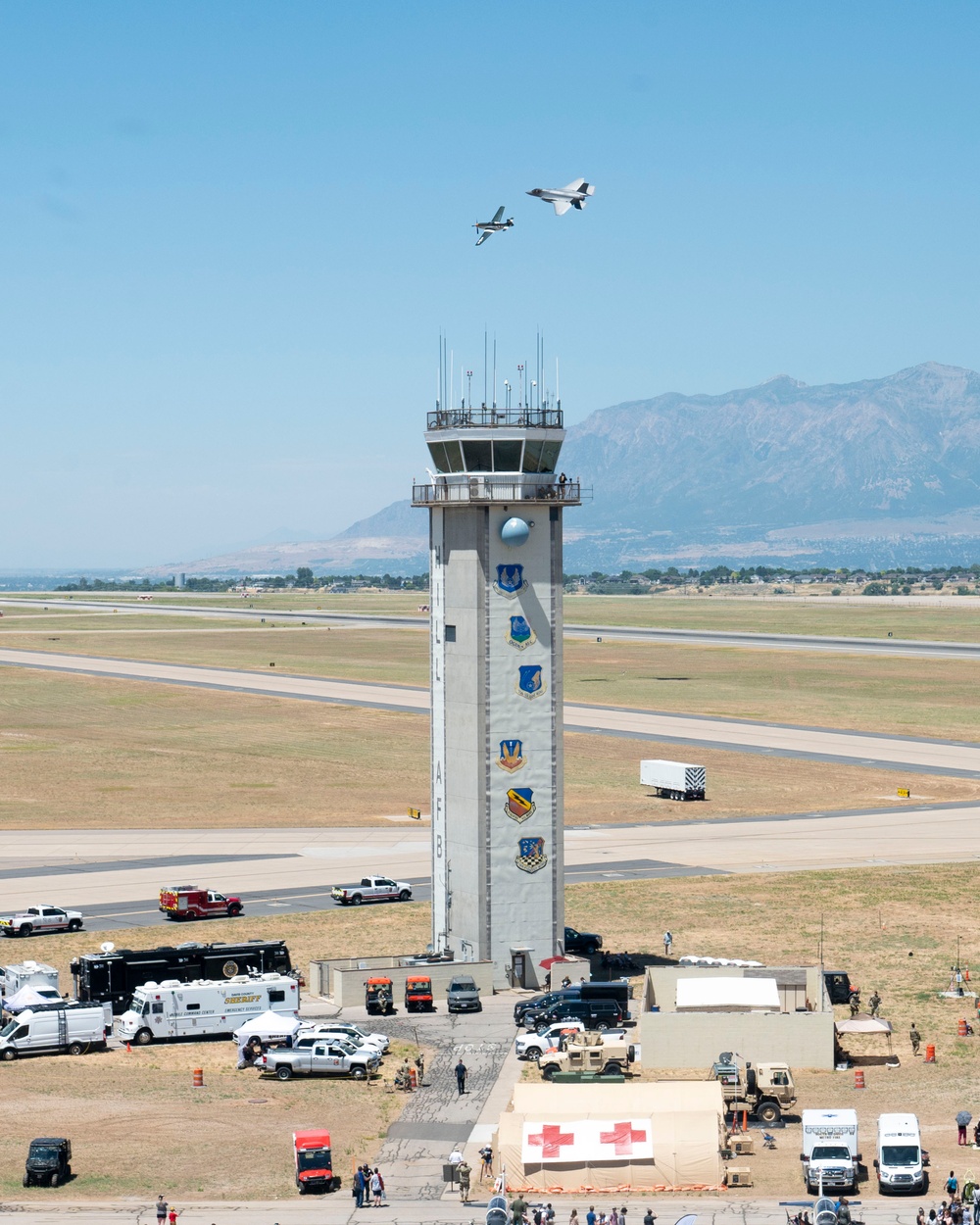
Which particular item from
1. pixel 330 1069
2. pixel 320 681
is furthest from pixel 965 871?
pixel 320 681

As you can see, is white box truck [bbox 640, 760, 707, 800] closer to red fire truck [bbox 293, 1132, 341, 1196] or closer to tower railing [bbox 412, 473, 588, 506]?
tower railing [bbox 412, 473, 588, 506]

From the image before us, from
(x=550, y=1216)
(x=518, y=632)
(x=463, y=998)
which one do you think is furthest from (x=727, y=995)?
(x=550, y=1216)

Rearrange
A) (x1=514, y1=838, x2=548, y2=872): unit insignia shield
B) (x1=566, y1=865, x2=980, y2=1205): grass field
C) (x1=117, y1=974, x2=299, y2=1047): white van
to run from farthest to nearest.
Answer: (x1=514, y1=838, x2=548, y2=872): unit insignia shield < (x1=117, y1=974, x2=299, y2=1047): white van < (x1=566, y1=865, x2=980, y2=1205): grass field

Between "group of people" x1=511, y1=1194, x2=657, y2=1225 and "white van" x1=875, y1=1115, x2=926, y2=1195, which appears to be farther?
"white van" x1=875, y1=1115, x2=926, y2=1195

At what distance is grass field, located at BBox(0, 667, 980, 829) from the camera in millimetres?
107562

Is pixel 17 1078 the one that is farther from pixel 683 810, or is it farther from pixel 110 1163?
pixel 683 810

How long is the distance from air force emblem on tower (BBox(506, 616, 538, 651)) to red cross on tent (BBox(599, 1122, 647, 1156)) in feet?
80.6

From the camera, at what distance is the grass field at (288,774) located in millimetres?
107562

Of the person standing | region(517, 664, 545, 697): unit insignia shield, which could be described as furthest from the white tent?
region(517, 664, 545, 697): unit insignia shield

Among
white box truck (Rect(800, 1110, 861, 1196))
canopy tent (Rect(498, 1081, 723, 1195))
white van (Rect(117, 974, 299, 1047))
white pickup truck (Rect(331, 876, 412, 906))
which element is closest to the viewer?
white box truck (Rect(800, 1110, 861, 1196))

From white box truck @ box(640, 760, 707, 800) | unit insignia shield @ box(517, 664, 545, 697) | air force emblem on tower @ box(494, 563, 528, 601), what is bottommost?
white box truck @ box(640, 760, 707, 800)

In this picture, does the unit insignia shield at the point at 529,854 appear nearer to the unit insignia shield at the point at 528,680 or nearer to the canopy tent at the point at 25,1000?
the unit insignia shield at the point at 528,680

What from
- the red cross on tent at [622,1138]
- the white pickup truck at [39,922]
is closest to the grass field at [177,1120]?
the red cross on tent at [622,1138]

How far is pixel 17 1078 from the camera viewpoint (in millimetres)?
53281
